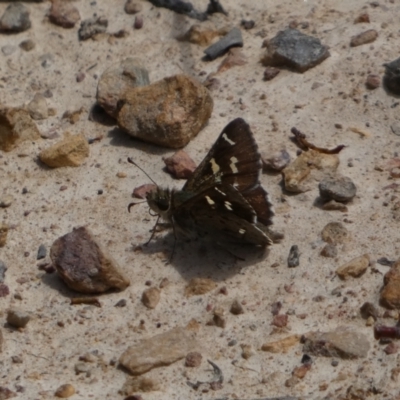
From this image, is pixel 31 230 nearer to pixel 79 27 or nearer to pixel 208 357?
pixel 208 357

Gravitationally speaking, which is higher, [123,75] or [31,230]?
[123,75]

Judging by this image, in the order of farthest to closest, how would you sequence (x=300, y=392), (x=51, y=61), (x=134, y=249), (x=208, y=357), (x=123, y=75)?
1. (x=51, y=61)
2. (x=123, y=75)
3. (x=134, y=249)
4. (x=208, y=357)
5. (x=300, y=392)

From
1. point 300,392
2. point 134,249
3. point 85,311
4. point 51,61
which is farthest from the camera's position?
point 51,61

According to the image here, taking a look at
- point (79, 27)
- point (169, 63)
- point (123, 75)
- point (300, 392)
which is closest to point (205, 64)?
point (169, 63)

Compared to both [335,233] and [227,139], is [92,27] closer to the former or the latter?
[227,139]

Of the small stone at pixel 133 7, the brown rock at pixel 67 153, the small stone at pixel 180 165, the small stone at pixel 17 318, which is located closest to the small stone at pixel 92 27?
the small stone at pixel 133 7

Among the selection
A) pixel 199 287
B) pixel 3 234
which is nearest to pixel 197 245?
pixel 199 287

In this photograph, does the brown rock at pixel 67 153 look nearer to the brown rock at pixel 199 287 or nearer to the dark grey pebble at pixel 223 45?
the dark grey pebble at pixel 223 45

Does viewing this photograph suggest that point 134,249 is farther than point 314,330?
Yes
